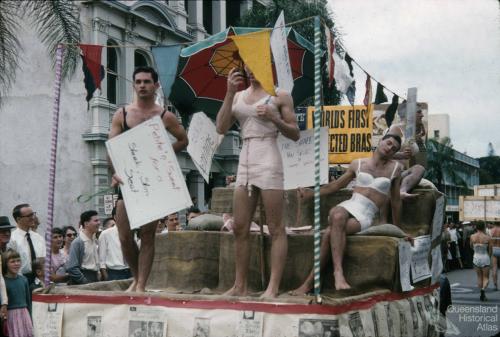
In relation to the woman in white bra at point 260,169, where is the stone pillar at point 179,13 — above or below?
above

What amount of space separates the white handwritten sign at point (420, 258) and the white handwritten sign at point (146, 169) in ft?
8.08

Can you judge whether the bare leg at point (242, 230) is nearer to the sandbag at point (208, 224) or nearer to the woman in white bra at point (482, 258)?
the sandbag at point (208, 224)

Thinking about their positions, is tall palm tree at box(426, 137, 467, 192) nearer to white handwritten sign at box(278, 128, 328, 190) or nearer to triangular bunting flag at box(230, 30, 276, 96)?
white handwritten sign at box(278, 128, 328, 190)

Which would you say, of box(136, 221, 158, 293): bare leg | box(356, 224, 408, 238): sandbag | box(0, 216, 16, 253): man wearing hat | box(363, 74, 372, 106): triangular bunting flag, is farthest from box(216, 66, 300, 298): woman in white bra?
box(0, 216, 16, 253): man wearing hat

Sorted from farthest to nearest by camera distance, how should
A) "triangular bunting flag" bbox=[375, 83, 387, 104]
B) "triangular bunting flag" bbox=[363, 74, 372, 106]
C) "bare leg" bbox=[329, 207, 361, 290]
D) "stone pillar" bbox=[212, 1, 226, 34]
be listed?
"stone pillar" bbox=[212, 1, 226, 34]
"triangular bunting flag" bbox=[375, 83, 387, 104]
"triangular bunting flag" bbox=[363, 74, 372, 106]
"bare leg" bbox=[329, 207, 361, 290]

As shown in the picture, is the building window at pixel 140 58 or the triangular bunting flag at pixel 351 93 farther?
the building window at pixel 140 58

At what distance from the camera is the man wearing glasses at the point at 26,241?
893 cm

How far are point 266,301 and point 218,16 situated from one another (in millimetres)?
29583

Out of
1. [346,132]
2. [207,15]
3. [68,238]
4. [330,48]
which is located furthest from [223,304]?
[207,15]

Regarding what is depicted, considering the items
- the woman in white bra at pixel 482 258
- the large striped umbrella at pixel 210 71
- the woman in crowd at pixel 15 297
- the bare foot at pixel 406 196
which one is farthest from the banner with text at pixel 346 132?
the woman in crowd at pixel 15 297

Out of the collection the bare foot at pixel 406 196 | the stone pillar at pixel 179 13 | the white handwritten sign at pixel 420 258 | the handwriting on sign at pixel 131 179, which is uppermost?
the stone pillar at pixel 179 13

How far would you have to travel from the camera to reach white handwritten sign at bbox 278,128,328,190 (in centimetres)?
641

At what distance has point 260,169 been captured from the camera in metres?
5.91

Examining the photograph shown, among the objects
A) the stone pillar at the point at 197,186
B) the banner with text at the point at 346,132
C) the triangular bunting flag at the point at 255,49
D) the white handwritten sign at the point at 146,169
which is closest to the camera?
the triangular bunting flag at the point at 255,49
